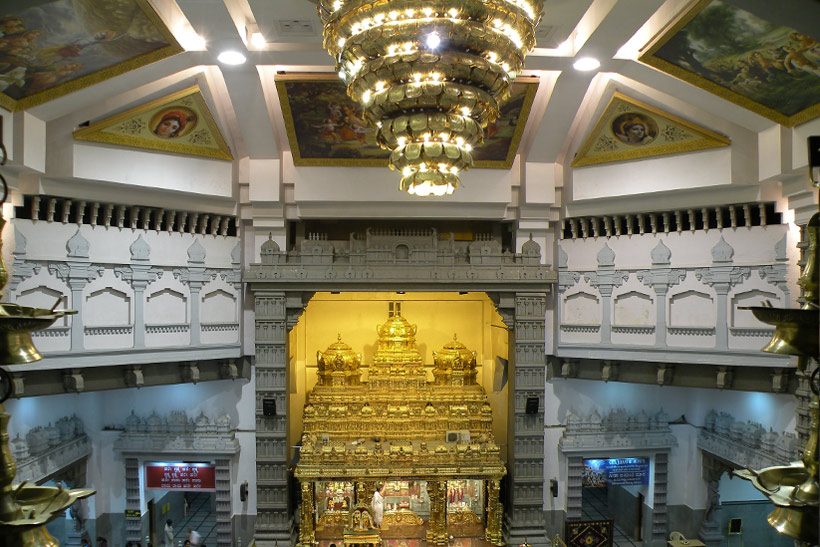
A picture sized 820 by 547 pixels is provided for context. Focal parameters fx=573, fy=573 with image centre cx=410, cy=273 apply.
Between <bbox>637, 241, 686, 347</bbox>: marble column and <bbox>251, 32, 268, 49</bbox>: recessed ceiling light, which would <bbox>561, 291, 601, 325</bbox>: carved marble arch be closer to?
<bbox>637, 241, 686, 347</bbox>: marble column

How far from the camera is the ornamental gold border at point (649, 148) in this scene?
29.4 ft

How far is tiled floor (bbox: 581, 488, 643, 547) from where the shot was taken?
11611mm

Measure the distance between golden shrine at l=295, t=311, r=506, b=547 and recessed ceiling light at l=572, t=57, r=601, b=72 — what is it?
6.37 metres

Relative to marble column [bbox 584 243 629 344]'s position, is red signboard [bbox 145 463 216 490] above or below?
below

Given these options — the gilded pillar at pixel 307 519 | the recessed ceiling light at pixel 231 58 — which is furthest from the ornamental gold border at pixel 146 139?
the gilded pillar at pixel 307 519

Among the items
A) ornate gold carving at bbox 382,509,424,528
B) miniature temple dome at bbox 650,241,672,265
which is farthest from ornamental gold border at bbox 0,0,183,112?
ornate gold carving at bbox 382,509,424,528

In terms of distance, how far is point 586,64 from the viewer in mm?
8234

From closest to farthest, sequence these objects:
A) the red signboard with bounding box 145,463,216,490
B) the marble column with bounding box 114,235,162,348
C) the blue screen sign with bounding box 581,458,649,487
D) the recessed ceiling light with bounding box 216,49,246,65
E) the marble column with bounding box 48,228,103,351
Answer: the recessed ceiling light with bounding box 216,49,246,65 → the marble column with bounding box 48,228,103,351 → the marble column with bounding box 114,235,162,348 → the red signboard with bounding box 145,463,216,490 → the blue screen sign with bounding box 581,458,649,487

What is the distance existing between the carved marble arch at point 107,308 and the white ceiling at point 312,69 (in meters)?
2.82

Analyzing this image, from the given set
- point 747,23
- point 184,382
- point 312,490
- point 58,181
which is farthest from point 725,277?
point 58,181

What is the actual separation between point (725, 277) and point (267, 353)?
8.13 metres

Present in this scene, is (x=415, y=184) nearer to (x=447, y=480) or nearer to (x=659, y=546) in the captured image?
(x=447, y=480)

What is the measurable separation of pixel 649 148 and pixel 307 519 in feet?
28.5

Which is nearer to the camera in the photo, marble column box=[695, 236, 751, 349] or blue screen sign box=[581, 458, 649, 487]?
marble column box=[695, 236, 751, 349]
